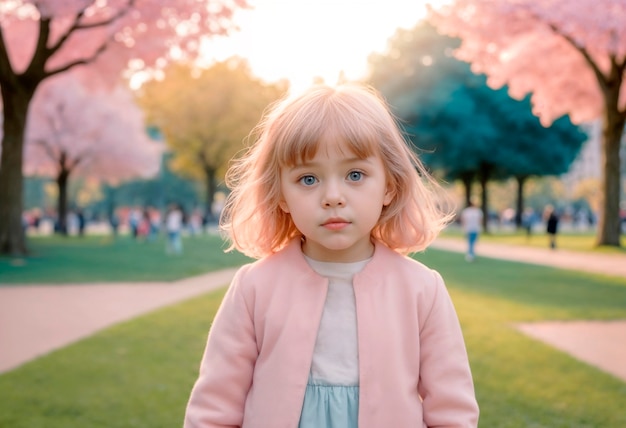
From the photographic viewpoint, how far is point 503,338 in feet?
23.5

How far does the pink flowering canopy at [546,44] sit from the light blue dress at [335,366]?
1525cm

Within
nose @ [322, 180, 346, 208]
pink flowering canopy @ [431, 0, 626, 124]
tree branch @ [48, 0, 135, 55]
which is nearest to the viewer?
nose @ [322, 180, 346, 208]

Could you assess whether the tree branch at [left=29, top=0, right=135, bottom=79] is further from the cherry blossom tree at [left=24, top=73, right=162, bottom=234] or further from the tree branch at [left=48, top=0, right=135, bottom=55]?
the cherry blossom tree at [left=24, top=73, right=162, bottom=234]

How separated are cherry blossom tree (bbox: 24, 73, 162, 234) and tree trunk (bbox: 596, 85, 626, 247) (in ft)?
68.9

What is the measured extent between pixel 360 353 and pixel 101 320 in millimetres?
7133

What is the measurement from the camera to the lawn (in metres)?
4.70

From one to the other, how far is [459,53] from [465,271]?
8794 mm

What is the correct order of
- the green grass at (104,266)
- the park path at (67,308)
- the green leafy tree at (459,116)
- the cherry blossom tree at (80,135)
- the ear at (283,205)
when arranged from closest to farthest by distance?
1. the ear at (283,205)
2. the park path at (67,308)
3. the green grass at (104,266)
4. the cherry blossom tree at (80,135)
5. the green leafy tree at (459,116)

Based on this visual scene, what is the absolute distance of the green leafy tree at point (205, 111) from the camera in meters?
48.1

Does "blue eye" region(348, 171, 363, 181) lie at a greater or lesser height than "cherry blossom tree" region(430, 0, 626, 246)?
lesser

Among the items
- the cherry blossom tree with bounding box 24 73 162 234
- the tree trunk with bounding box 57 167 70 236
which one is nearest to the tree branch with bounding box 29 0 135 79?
the cherry blossom tree with bounding box 24 73 162 234

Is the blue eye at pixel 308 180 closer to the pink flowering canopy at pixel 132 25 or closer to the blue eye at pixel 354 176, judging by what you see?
the blue eye at pixel 354 176

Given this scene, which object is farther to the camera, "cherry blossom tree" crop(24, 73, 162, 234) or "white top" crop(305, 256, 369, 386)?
"cherry blossom tree" crop(24, 73, 162, 234)

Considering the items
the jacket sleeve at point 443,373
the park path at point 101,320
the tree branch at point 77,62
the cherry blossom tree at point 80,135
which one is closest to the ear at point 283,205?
the jacket sleeve at point 443,373
